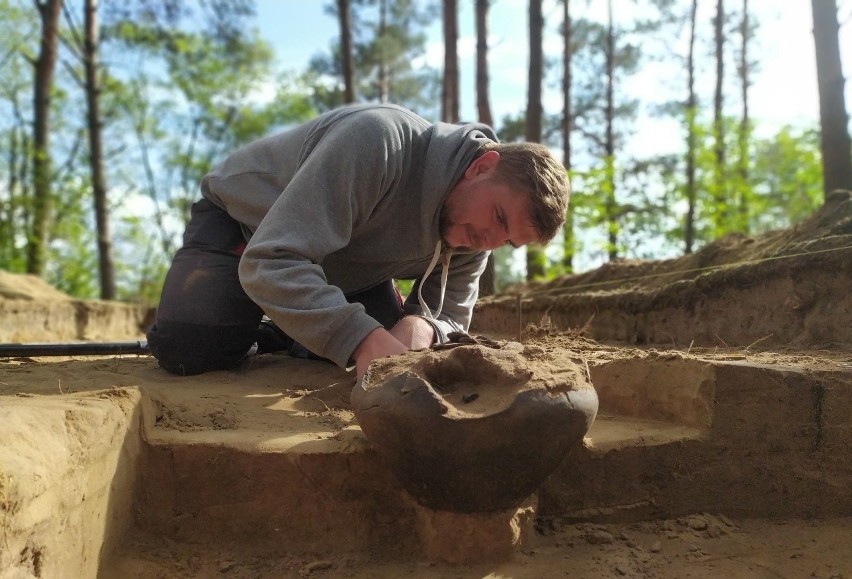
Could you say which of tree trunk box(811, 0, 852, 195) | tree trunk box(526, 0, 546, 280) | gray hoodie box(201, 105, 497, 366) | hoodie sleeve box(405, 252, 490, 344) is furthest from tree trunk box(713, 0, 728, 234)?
gray hoodie box(201, 105, 497, 366)

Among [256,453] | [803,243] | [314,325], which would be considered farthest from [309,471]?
[803,243]

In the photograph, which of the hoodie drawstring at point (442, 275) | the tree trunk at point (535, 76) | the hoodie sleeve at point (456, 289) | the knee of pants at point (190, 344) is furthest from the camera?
the tree trunk at point (535, 76)

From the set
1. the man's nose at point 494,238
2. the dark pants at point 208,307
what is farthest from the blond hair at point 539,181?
the dark pants at point 208,307

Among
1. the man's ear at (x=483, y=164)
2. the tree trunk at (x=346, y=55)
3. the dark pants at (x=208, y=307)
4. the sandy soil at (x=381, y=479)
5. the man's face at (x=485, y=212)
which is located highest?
the tree trunk at (x=346, y=55)

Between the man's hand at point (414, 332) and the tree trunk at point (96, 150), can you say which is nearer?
the man's hand at point (414, 332)

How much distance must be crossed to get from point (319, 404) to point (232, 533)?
555 mm

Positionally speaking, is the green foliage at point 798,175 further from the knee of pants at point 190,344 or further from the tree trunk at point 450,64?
the knee of pants at point 190,344

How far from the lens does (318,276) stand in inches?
73.9

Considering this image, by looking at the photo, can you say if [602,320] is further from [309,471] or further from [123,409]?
[123,409]

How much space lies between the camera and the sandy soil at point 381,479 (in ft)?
4.78

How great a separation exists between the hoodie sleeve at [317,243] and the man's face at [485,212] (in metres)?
0.27

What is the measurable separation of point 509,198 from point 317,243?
1.91 feet

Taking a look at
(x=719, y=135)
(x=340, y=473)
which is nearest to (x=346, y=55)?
(x=719, y=135)

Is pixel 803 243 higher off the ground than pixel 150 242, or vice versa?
pixel 150 242
